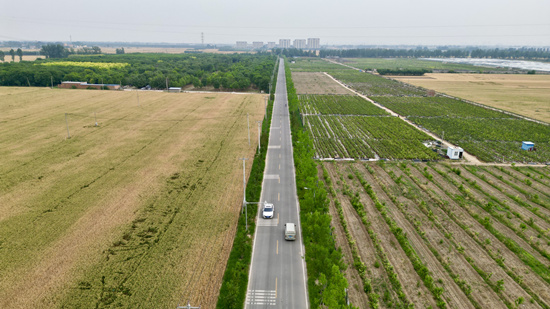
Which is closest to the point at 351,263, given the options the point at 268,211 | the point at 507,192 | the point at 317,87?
the point at 268,211

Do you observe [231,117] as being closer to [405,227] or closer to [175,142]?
[175,142]

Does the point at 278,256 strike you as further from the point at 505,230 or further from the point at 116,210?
the point at 505,230

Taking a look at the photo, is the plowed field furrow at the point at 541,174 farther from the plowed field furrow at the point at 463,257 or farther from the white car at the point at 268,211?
the white car at the point at 268,211

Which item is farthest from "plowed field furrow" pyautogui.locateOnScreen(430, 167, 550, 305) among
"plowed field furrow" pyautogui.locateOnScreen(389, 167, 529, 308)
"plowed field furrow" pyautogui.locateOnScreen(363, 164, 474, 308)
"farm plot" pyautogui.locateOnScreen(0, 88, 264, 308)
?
"farm plot" pyautogui.locateOnScreen(0, 88, 264, 308)

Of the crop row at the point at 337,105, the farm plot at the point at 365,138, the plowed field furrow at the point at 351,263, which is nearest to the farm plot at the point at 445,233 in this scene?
the plowed field furrow at the point at 351,263

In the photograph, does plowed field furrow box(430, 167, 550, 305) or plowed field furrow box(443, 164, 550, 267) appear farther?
plowed field furrow box(443, 164, 550, 267)

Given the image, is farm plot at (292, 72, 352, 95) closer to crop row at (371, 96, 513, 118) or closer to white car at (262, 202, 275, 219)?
crop row at (371, 96, 513, 118)
